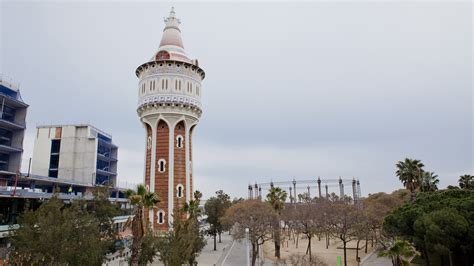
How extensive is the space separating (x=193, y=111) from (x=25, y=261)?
2825 cm

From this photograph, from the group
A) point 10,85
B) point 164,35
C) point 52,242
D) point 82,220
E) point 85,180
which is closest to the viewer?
point 52,242

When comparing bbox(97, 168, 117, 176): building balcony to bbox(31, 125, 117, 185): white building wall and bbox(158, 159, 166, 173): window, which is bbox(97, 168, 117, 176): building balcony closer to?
bbox(31, 125, 117, 185): white building wall

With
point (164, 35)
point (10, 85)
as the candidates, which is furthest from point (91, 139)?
point (164, 35)

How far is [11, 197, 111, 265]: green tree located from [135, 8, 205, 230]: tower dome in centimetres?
2251

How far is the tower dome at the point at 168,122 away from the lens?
40.5 metres

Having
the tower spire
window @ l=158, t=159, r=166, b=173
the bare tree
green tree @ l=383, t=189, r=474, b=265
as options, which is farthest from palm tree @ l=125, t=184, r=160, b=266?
the tower spire

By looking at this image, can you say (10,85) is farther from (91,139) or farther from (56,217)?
(56,217)

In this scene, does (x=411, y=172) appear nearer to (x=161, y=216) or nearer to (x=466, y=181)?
(x=466, y=181)

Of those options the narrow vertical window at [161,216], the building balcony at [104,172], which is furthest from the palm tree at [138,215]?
the building balcony at [104,172]

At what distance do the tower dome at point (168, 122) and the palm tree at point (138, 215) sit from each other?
746 inches

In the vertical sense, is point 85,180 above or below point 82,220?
above

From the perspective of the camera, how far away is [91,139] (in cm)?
7500

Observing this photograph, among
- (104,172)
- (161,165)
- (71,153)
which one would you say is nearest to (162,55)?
(161,165)

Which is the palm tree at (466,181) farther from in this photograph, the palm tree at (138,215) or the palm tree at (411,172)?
the palm tree at (138,215)
